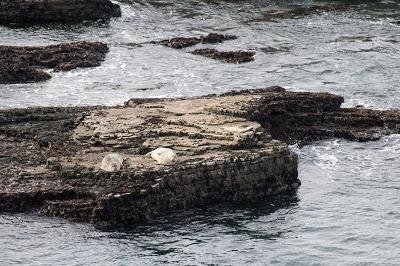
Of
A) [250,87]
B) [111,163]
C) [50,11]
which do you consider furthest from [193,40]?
[111,163]

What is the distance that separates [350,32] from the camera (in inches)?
2515

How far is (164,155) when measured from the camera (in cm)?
3384

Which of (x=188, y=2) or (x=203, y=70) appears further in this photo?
(x=188, y=2)

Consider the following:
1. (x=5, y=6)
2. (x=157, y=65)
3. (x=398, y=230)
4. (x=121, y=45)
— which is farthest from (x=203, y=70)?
(x=398, y=230)

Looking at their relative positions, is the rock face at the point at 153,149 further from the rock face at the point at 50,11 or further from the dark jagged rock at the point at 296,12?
the rock face at the point at 50,11

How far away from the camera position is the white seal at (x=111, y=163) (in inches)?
1302

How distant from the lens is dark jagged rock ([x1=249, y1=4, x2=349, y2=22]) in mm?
68625

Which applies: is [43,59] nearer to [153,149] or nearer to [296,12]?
[153,149]

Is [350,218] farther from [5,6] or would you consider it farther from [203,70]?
[5,6]

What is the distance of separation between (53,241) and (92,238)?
5.13 ft

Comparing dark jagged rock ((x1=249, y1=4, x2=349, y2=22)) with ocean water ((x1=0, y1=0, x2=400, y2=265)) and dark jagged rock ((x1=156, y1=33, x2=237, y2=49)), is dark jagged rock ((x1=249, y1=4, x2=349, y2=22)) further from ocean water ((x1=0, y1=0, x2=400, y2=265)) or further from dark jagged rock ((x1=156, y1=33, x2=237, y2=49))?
dark jagged rock ((x1=156, y1=33, x2=237, y2=49))

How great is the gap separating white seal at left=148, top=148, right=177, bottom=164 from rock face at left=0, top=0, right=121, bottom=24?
35388mm

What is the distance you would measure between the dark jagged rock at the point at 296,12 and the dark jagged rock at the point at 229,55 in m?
10.9

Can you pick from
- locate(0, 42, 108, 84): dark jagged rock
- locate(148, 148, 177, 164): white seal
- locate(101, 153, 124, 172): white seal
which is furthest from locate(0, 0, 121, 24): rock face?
locate(101, 153, 124, 172): white seal
